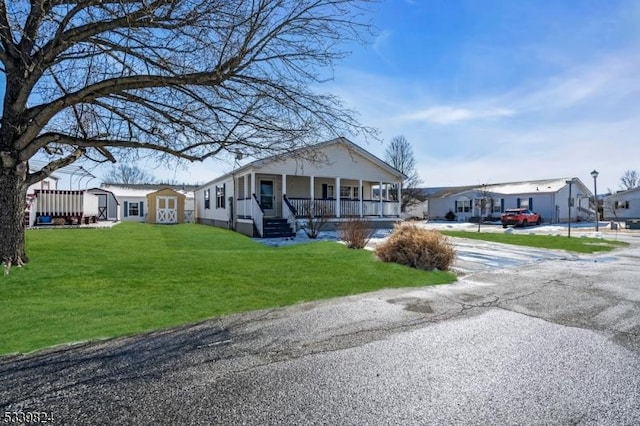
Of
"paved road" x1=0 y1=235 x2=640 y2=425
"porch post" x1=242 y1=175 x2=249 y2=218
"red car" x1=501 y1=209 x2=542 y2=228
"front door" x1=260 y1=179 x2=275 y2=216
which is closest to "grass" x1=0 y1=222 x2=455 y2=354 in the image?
"paved road" x1=0 y1=235 x2=640 y2=425

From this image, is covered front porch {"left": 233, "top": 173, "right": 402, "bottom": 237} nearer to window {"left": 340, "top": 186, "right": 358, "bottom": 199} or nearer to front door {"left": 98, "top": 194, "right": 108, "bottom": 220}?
window {"left": 340, "top": 186, "right": 358, "bottom": 199}

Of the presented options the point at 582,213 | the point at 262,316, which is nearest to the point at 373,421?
the point at 262,316

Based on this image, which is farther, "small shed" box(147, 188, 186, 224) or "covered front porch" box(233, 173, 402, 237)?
"small shed" box(147, 188, 186, 224)

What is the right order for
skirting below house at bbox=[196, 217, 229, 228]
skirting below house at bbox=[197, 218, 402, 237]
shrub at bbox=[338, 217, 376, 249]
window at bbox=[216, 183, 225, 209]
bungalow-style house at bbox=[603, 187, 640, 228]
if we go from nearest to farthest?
shrub at bbox=[338, 217, 376, 249] < skirting below house at bbox=[197, 218, 402, 237] < skirting below house at bbox=[196, 217, 229, 228] < window at bbox=[216, 183, 225, 209] < bungalow-style house at bbox=[603, 187, 640, 228]

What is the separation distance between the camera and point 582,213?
37.8 metres

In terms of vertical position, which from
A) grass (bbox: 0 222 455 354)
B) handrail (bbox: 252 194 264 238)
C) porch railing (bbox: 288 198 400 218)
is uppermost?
porch railing (bbox: 288 198 400 218)

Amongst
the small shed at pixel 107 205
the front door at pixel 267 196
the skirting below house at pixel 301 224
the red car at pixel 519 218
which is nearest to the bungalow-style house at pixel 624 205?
the red car at pixel 519 218

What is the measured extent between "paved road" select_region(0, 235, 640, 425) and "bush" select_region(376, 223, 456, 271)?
11.0 ft

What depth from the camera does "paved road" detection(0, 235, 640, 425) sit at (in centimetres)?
260

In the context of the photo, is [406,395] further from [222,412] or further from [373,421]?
[222,412]

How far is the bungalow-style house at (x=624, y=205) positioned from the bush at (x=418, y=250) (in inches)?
1485

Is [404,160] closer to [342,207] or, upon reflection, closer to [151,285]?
[342,207]

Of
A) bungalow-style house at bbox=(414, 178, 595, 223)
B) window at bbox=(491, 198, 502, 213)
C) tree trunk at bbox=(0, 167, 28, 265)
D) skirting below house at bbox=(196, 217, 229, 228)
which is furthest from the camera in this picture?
window at bbox=(491, 198, 502, 213)

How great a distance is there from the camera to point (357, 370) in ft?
10.8
